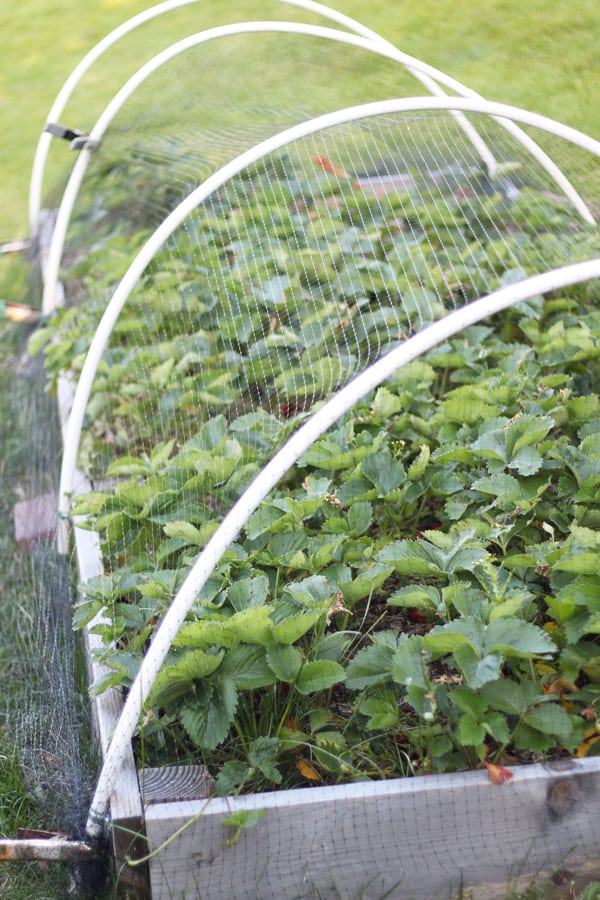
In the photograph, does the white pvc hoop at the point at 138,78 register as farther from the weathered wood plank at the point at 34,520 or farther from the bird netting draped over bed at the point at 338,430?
the weathered wood plank at the point at 34,520

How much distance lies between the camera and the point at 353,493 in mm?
2197

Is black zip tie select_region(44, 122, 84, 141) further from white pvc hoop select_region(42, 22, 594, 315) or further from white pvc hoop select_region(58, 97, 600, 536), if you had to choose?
white pvc hoop select_region(58, 97, 600, 536)

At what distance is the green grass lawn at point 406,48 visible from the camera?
503 cm

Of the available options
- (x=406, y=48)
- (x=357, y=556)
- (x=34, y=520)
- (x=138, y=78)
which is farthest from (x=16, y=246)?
(x=406, y=48)

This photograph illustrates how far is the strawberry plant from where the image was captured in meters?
1.69

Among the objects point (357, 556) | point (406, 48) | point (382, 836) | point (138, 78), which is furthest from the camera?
point (406, 48)

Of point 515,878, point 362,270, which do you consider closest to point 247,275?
point 362,270

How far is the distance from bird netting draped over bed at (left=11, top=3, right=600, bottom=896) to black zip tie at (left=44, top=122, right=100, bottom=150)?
0.16 feet

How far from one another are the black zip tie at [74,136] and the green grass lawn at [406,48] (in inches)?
72.3

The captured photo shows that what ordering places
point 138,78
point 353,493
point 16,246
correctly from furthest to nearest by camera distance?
point 16,246 → point 138,78 → point 353,493

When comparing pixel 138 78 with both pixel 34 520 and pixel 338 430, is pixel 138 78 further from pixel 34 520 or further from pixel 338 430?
pixel 338 430

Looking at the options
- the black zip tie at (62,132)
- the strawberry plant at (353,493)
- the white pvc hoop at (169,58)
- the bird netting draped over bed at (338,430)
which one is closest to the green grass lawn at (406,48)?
the white pvc hoop at (169,58)

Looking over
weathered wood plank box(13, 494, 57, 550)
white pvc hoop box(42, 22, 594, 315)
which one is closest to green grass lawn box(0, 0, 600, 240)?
white pvc hoop box(42, 22, 594, 315)

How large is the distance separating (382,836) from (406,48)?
19.8ft
